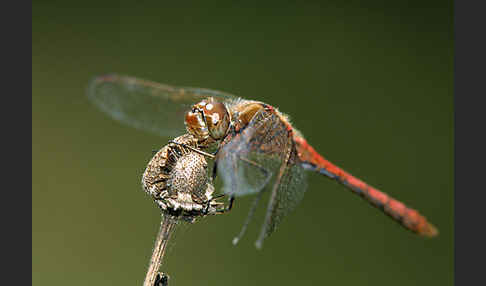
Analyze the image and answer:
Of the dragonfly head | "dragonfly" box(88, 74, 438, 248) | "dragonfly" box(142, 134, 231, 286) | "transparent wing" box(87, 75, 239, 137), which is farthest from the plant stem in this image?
"transparent wing" box(87, 75, 239, 137)

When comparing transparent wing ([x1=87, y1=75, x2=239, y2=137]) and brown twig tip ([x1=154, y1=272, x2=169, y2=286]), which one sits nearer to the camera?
brown twig tip ([x1=154, y1=272, x2=169, y2=286])

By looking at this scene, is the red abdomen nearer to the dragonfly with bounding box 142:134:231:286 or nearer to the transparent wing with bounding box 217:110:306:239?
the transparent wing with bounding box 217:110:306:239

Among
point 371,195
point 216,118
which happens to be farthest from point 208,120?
point 371,195

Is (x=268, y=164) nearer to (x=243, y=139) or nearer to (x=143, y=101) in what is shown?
(x=243, y=139)

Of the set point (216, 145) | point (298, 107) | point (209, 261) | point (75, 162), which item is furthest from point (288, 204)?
point (75, 162)

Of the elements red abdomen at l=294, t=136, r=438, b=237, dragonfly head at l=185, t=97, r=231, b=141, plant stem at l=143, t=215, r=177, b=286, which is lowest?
red abdomen at l=294, t=136, r=438, b=237

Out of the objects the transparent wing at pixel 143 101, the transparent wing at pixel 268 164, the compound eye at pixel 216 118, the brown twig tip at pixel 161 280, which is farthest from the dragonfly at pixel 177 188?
the transparent wing at pixel 143 101
